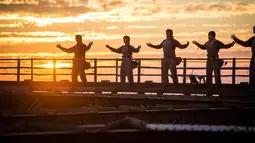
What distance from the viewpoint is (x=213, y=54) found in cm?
2416

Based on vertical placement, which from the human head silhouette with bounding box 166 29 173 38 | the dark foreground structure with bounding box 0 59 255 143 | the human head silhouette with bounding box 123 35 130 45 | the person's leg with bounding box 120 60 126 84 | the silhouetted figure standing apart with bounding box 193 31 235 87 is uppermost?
the human head silhouette with bounding box 166 29 173 38

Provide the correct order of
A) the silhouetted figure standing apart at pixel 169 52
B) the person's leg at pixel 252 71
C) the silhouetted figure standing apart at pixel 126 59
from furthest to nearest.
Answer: the silhouetted figure standing apart at pixel 126 59 < the silhouetted figure standing apart at pixel 169 52 < the person's leg at pixel 252 71

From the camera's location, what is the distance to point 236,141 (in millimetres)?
11781

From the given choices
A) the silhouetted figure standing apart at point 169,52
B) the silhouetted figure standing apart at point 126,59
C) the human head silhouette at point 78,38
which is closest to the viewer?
the silhouetted figure standing apart at point 169,52

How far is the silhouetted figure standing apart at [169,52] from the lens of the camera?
2430cm

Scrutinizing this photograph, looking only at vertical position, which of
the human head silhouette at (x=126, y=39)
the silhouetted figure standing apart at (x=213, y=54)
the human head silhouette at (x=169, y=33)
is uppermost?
the human head silhouette at (x=169, y=33)

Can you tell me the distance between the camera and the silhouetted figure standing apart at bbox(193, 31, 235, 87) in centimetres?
2370

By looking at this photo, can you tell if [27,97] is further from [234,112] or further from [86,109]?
[234,112]

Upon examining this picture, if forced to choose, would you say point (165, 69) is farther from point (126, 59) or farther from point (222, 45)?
point (222, 45)

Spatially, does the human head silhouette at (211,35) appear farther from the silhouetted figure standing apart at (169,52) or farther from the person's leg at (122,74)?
the person's leg at (122,74)

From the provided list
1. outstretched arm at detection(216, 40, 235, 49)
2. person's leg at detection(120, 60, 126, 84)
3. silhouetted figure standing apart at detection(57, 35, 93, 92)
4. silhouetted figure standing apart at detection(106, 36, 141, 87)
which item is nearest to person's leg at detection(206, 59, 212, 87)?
outstretched arm at detection(216, 40, 235, 49)

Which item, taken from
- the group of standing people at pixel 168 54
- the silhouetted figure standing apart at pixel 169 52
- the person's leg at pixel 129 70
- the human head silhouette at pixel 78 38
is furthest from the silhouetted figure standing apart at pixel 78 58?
the silhouetted figure standing apart at pixel 169 52

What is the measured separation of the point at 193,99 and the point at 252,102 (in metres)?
1.82

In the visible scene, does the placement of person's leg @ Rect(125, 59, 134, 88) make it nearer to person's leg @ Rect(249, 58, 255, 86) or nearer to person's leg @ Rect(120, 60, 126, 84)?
person's leg @ Rect(120, 60, 126, 84)
